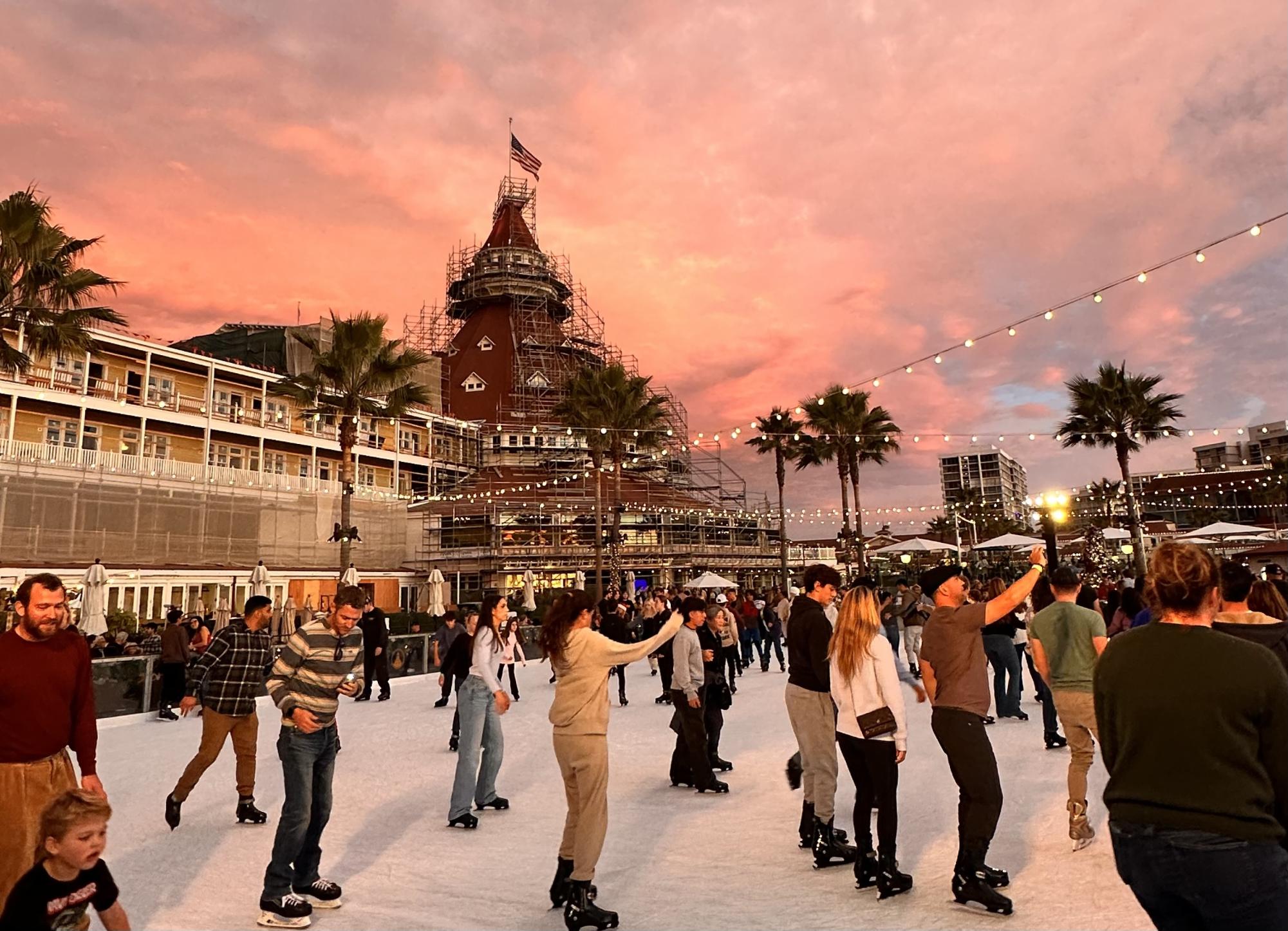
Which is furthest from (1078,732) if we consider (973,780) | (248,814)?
(248,814)

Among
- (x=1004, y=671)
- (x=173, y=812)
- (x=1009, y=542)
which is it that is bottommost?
(x=173, y=812)

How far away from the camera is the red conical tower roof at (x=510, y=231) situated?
6931 centimetres

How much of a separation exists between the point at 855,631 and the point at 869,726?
57 cm

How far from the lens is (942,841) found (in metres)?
5.67

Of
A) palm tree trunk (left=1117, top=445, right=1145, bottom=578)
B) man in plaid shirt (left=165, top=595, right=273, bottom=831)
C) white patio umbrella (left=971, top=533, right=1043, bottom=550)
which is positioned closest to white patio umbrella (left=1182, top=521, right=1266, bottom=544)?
palm tree trunk (left=1117, top=445, right=1145, bottom=578)

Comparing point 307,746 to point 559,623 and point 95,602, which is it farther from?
point 95,602

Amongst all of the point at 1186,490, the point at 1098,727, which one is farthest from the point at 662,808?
the point at 1186,490

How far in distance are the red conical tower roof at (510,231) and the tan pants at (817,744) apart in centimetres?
6699

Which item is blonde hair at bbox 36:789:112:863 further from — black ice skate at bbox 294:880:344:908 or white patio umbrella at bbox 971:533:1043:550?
white patio umbrella at bbox 971:533:1043:550

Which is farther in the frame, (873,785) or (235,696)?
Answer: (235,696)

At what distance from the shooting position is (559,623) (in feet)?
15.6

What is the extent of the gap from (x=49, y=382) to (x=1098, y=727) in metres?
38.9

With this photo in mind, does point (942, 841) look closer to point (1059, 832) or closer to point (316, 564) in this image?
point (1059, 832)

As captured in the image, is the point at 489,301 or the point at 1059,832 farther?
the point at 489,301
